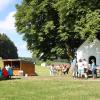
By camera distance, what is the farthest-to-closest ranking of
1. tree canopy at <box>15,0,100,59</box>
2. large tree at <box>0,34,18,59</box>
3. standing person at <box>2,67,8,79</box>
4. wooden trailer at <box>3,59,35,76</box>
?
large tree at <box>0,34,18,59</box> < wooden trailer at <box>3,59,35,76</box> < tree canopy at <box>15,0,100,59</box> < standing person at <box>2,67,8,79</box>

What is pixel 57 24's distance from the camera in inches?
1940

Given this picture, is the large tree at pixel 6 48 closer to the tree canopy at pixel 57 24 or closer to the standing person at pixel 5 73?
the tree canopy at pixel 57 24

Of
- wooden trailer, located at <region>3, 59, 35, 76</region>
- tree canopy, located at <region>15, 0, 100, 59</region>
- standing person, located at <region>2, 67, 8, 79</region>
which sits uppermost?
tree canopy, located at <region>15, 0, 100, 59</region>

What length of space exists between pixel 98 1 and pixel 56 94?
22.7 m

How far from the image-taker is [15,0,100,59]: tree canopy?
4188cm

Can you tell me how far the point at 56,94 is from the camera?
20.9 m

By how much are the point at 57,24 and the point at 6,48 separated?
9339cm

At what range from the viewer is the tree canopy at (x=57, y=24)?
137 feet

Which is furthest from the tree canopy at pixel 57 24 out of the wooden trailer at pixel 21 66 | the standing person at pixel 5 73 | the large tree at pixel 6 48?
the large tree at pixel 6 48

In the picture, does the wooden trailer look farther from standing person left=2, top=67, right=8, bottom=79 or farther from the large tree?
the large tree

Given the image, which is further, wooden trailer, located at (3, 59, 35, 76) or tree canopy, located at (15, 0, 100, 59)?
wooden trailer, located at (3, 59, 35, 76)

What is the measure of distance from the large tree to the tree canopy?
81.1 m

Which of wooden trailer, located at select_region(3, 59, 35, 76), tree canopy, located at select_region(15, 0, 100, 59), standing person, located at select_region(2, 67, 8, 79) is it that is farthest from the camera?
wooden trailer, located at select_region(3, 59, 35, 76)

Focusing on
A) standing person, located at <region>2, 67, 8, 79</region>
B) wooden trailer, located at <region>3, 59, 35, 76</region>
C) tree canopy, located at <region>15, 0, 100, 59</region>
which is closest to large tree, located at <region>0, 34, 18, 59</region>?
tree canopy, located at <region>15, 0, 100, 59</region>
